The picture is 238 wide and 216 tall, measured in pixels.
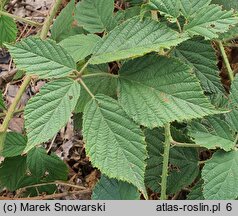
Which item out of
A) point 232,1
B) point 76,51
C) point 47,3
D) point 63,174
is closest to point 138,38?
point 76,51

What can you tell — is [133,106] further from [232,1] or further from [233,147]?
[232,1]

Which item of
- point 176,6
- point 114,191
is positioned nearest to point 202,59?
point 176,6

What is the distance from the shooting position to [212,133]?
129 centimetres

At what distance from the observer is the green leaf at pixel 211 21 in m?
1.21

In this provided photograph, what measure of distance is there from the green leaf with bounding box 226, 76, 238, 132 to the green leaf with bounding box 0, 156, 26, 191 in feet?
2.72

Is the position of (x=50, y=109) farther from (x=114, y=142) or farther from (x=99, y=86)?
(x=99, y=86)

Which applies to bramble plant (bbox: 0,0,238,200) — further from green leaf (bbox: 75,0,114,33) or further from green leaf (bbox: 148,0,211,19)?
green leaf (bbox: 75,0,114,33)

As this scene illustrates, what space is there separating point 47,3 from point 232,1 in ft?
4.52

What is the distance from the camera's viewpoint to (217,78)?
61.2 inches

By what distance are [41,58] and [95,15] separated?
430 mm

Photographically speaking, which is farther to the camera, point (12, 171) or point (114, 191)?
point (12, 171)

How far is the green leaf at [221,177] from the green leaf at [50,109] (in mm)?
401

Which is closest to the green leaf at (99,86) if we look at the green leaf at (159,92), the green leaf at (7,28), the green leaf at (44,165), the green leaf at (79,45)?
the green leaf at (79,45)

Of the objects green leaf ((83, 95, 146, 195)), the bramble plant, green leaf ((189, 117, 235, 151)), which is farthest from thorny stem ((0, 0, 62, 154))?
green leaf ((189, 117, 235, 151))
